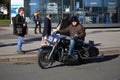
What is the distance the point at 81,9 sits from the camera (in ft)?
111

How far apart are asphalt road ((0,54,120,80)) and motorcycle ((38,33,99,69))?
227 mm

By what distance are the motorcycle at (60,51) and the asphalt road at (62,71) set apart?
227 mm

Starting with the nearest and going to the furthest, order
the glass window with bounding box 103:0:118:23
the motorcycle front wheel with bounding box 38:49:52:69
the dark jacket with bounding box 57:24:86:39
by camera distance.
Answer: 1. the motorcycle front wheel with bounding box 38:49:52:69
2. the dark jacket with bounding box 57:24:86:39
3. the glass window with bounding box 103:0:118:23

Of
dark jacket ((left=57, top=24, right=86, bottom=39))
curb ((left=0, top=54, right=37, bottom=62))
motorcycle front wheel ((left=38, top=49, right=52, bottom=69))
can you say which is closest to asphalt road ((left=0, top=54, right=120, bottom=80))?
motorcycle front wheel ((left=38, top=49, right=52, bottom=69))

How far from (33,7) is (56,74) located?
22529 mm

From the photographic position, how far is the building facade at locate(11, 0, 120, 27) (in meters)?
33.7

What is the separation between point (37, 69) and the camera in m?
12.7

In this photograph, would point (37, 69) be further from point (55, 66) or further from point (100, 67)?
point (100, 67)

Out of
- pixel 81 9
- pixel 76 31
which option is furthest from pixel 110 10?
pixel 76 31

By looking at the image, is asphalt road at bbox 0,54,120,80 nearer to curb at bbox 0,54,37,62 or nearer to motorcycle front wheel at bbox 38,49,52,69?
motorcycle front wheel at bbox 38,49,52,69

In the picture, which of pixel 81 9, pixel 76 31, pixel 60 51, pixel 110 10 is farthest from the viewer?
pixel 110 10

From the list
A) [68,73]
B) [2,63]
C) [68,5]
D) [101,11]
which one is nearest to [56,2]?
[68,5]

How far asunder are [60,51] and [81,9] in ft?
68.8

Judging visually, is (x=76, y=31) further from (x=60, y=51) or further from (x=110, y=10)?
(x=110, y=10)
